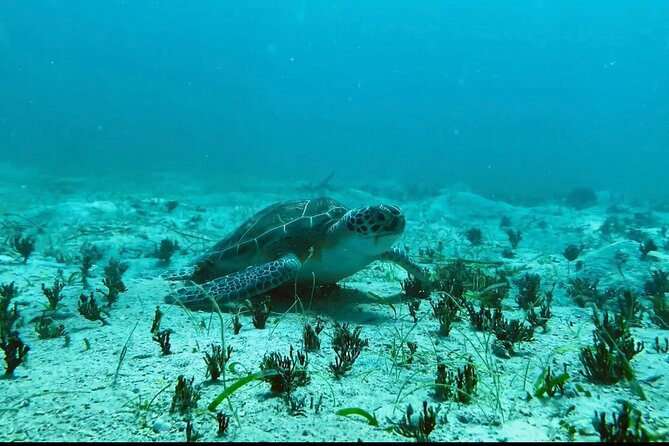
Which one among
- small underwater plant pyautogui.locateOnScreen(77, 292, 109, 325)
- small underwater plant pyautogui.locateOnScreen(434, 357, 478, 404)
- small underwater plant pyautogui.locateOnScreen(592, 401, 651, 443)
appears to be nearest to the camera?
small underwater plant pyautogui.locateOnScreen(592, 401, 651, 443)

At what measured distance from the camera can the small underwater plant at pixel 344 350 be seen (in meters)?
3.19

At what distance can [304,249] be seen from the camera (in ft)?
20.1

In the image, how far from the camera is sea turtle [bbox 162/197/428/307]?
5.32 meters

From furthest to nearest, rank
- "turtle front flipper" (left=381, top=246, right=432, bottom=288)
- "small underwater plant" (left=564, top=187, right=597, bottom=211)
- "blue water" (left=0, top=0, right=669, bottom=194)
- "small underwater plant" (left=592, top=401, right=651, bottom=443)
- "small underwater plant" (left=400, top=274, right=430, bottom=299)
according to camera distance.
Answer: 1. "blue water" (left=0, top=0, right=669, bottom=194)
2. "small underwater plant" (left=564, top=187, right=597, bottom=211)
3. "turtle front flipper" (left=381, top=246, right=432, bottom=288)
4. "small underwater plant" (left=400, top=274, right=430, bottom=299)
5. "small underwater plant" (left=592, top=401, right=651, bottom=443)

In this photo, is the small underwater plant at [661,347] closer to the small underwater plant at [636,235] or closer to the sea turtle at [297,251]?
the sea turtle at [297,251]

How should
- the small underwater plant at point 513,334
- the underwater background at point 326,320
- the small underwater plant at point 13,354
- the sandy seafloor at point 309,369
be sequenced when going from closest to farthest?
1. the sandy seafloor at point 309,369
2. the underwater background at point 326,320
3. the small underwater plant at point 13,354
4. the small underwater plant at point 513,334

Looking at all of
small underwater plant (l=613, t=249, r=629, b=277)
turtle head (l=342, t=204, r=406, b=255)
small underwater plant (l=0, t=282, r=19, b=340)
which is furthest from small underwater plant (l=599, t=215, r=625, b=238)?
small underwater plant (l=0, t=282, r=19, b=340)

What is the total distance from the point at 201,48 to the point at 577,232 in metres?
204

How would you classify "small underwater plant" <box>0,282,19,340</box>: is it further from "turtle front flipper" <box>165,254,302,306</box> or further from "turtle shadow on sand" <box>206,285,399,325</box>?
"turtle shadow on sand" <box>206,285,399,325</box>

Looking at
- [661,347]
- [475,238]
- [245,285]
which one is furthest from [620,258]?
[245,285]

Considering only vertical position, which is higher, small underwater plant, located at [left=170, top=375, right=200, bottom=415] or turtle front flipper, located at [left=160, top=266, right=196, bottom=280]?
turtle front flipper, located at [left=160, top=266, right=196, bottom=280]

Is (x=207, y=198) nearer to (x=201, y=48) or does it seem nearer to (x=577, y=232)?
(x=577, y=232)

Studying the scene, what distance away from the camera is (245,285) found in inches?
210

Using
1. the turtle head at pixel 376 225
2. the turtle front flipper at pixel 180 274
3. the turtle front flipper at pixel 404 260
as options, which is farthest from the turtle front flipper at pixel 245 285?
the turtle front flipper at pixel 404 260
